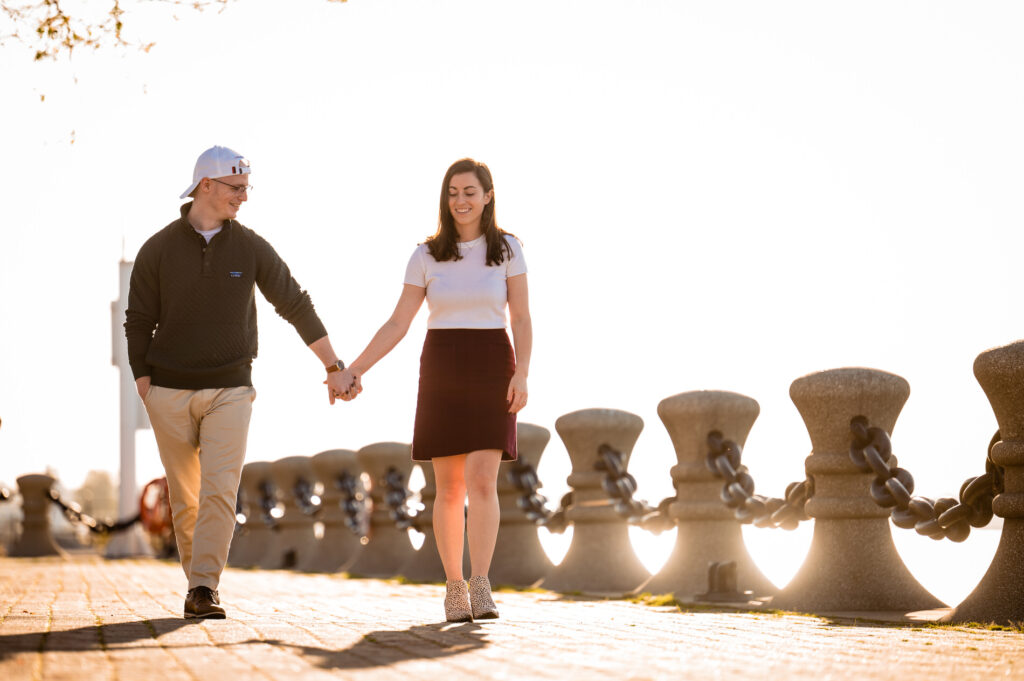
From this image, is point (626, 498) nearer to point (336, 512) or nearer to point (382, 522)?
point (382, 522)

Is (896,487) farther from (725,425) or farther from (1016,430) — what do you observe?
(725,425)

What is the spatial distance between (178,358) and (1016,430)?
11.8ft

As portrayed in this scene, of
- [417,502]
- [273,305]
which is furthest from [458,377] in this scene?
[417,502]

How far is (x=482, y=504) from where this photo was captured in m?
6.22

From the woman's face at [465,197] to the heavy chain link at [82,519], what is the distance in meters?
16.2

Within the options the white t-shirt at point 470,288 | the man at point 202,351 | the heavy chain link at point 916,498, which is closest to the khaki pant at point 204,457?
the man at point 202,351

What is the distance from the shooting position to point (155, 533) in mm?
24578

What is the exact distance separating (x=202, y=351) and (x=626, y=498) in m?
3.72

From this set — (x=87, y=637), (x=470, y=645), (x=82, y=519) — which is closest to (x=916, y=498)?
(x=470, y=645)

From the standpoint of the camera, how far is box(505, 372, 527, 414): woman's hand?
620 cm

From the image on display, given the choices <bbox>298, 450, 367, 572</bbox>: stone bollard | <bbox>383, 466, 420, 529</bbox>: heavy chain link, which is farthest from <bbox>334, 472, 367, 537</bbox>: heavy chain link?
<bbox>383, 466, 420, 529</bbox>: heavy chain link

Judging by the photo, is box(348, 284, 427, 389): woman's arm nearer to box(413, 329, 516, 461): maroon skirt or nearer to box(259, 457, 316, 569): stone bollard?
box(413, 329, 516, 461): maroon skirt

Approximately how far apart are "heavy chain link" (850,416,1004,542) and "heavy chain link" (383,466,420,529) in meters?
6.42

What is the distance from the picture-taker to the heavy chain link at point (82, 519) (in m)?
21.1
